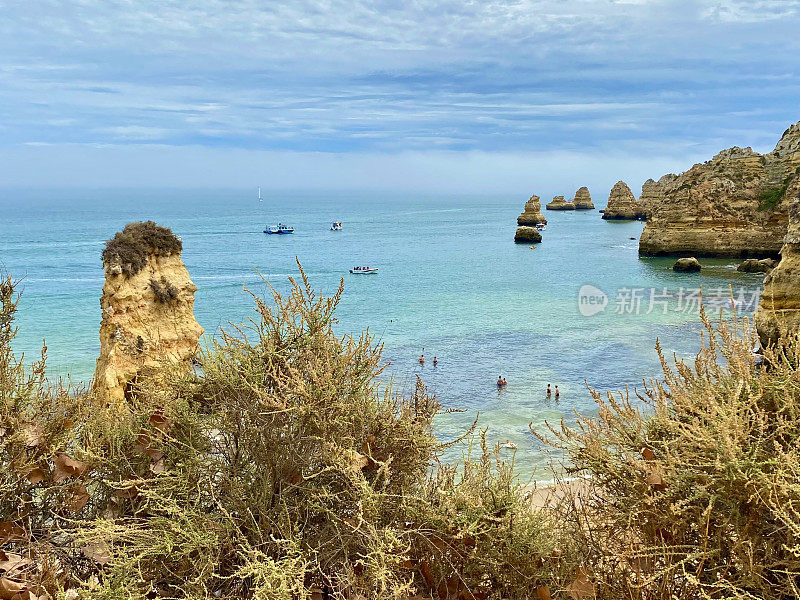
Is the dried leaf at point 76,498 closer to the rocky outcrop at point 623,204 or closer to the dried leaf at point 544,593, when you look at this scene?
the dried leaf at point 544,593

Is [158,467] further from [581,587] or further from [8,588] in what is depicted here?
[581,587]

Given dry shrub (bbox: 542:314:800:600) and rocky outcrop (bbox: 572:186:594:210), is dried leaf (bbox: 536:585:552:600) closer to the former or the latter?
dry shrub (bbox: 542:314:800:600)

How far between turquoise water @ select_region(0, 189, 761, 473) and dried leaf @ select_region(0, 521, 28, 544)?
11.8 feet

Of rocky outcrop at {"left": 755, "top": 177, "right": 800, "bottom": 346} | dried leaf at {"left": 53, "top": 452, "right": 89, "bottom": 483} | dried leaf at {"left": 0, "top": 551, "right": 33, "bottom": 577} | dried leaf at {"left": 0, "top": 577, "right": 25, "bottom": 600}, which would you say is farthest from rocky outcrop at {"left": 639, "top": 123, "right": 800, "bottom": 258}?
dried leaf at {"left": 0, "top": 577, "right": 25, "bottom": 600}

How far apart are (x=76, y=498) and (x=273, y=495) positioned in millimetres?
1645

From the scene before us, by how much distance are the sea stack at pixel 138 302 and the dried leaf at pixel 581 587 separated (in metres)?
14.3

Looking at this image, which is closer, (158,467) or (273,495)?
(273,495)

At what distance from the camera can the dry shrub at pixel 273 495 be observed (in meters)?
4.23

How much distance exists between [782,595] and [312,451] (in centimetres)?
322

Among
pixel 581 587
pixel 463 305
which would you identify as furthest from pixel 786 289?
pixel 463 305

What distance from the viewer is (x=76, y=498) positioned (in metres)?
4.95

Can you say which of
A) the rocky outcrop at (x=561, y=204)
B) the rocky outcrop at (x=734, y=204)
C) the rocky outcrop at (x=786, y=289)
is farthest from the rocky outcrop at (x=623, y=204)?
the rocky outcrop at (x=786, y=289)

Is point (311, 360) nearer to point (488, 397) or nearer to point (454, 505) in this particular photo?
point (454, 505)

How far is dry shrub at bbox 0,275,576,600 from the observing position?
13.9 ft
